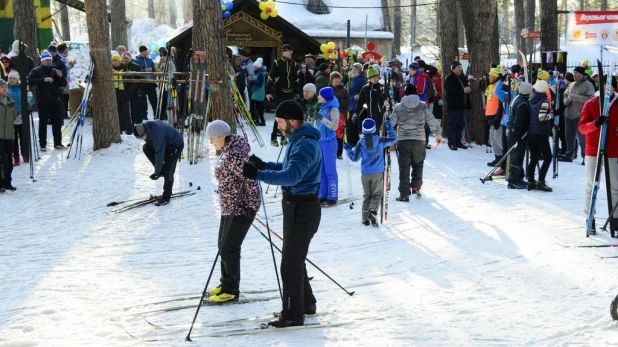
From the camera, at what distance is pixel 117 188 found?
12.3 m

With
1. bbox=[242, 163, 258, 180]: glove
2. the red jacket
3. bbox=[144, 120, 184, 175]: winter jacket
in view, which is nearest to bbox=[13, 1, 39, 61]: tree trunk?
bbox=[144, 120, 184, 175]: winter jacket

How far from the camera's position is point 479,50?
17.4 m

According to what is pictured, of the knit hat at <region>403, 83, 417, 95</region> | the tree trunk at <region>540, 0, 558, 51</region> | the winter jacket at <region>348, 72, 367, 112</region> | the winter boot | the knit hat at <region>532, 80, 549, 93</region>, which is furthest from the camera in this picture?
the tree trunk at <region>540, 0, 558, 51</region>

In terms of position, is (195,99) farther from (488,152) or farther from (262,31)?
(262,31)

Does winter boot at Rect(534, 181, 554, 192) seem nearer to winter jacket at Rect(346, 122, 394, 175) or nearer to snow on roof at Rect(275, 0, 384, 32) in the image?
winter jacket at Rect(346, 122, 394, 175)

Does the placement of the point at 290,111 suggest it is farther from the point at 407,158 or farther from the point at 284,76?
the point at 284,76

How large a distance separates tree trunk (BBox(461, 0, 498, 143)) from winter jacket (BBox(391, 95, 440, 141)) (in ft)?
20.5

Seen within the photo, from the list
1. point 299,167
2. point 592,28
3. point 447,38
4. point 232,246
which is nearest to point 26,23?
point 447,38

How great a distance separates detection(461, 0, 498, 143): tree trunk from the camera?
1723 centimetres

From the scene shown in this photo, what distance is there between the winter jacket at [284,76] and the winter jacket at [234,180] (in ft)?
36.9

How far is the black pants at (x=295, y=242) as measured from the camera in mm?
5887

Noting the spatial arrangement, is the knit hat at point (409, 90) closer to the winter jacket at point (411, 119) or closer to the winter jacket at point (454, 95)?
the winter jacket at point (411, 119)

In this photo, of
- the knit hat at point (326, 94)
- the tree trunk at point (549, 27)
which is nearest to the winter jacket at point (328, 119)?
the knit hat at point (326, 94)

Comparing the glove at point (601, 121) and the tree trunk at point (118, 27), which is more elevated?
the tree trunk at point (118, 27)
